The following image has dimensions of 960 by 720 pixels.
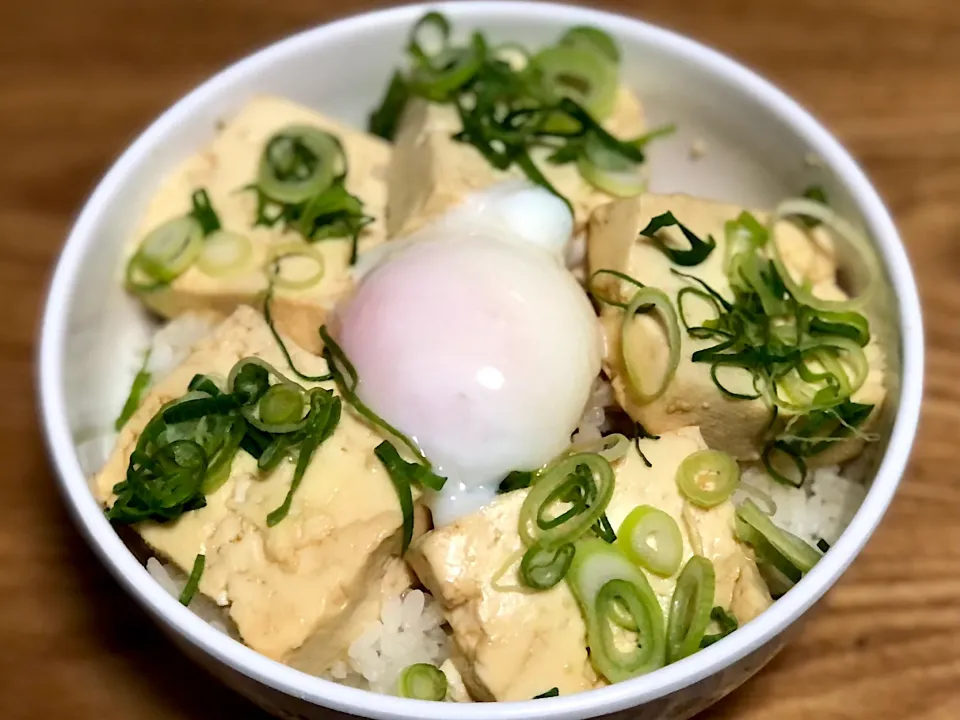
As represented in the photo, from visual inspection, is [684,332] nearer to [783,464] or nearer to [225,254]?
[783,464]

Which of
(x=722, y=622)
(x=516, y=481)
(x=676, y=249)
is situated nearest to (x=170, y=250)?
(x=516, y=481)

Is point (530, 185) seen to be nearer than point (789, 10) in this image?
Yes

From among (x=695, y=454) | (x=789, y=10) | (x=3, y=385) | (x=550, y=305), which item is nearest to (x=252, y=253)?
(x=550, y=305)

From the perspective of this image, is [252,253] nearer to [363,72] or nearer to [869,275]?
[363,72]

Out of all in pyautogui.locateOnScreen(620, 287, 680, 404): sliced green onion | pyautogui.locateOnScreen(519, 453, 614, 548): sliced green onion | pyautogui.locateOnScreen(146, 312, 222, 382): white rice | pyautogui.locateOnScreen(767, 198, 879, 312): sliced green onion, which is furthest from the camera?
pyautogui.locateOnScreen(146, 312, 222, 382): white rice

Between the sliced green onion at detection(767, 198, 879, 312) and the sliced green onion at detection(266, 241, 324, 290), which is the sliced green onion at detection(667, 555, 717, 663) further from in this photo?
the sliced green onion at detection(266, 241, 324, 290)

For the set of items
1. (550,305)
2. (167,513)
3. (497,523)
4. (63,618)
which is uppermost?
(550,305)

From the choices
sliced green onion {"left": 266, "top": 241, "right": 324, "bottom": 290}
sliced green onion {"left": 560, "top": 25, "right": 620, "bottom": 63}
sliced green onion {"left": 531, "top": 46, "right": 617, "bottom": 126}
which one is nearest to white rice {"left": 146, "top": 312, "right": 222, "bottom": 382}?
sliced green onion {"left": 266, "top": 241, "right": 324, "bottom": 290}
